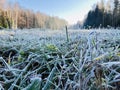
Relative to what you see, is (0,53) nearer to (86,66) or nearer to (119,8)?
(86,66)

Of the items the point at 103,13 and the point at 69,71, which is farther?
the point at 103,13

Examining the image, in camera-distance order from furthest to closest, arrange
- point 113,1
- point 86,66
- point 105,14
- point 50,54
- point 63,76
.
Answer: point 113,1 → point 105,14 → point 50,54 → point 63,76 → point 86,66

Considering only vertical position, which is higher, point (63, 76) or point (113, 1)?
point (113, 1)

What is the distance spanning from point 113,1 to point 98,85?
117 feet

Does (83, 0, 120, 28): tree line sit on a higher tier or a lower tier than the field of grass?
higher

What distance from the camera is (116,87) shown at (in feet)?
2.98

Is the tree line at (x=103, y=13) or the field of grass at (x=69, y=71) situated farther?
the tree line at (x=103, y=13)

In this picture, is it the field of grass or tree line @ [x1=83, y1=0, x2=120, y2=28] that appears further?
tree line @ [x1=83, y1=0, x2=120, y2=28]

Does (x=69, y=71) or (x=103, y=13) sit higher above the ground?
(x=103, y=13)

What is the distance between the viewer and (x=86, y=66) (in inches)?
35.2

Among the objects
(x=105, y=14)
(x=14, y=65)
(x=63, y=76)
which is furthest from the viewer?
(x=105, y=14)

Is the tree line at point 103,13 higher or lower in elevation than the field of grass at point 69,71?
higher

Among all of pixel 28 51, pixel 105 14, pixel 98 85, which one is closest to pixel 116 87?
pixel 98 85

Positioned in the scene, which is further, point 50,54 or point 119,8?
point 119,8
